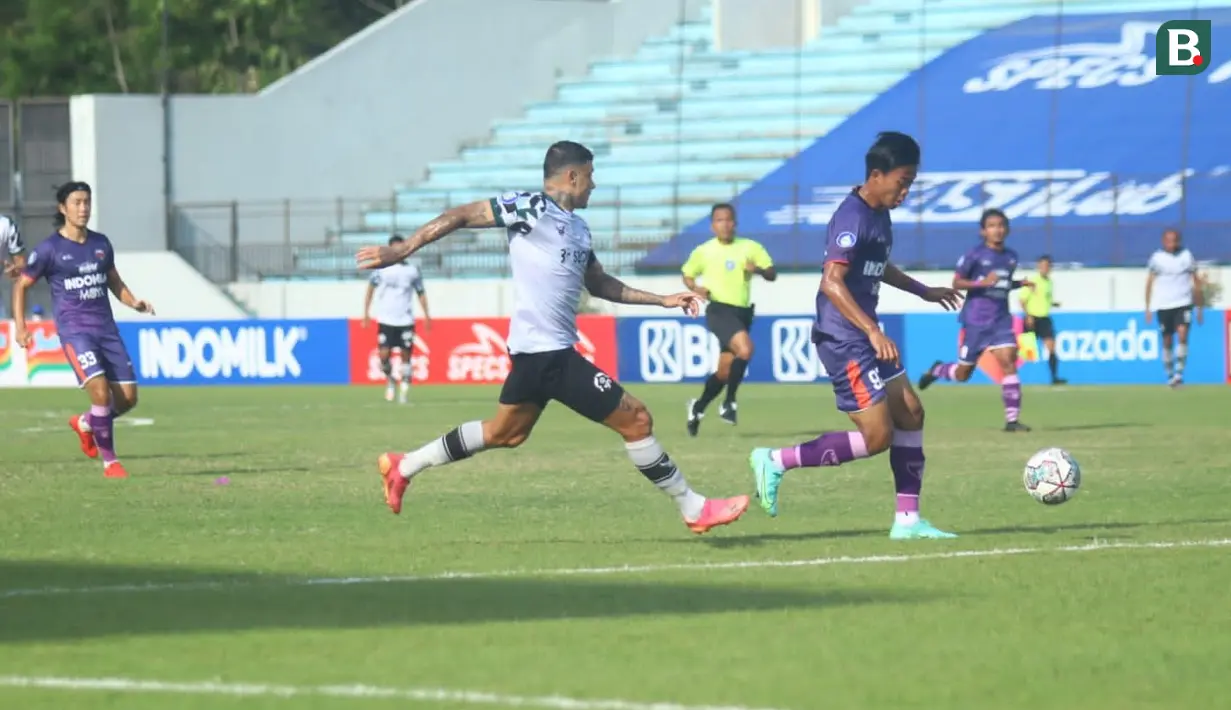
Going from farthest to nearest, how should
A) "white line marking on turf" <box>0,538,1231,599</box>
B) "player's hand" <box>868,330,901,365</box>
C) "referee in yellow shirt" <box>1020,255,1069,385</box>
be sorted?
"referee in yellow shirt" <box>1020,255,1069,385</box>, "player's hand" <box>868,330,901,365</box>, "white line marking on turf" <box>0,538,1231,599</box>

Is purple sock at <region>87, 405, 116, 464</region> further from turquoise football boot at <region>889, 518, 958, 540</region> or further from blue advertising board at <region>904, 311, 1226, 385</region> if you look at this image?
blue advertising board at <region>904, 311, 1226, 385</region>

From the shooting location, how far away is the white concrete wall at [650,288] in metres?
36.7

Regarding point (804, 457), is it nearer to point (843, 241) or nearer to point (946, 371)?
point (843, 241)

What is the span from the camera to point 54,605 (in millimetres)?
9125

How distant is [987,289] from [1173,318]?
11.5 metres

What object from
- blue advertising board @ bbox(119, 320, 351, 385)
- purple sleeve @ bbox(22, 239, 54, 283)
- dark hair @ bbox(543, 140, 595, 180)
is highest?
dark hair @ bbox(543, 140, 595, 180)

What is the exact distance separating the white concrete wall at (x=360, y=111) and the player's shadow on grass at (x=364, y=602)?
3580 cm

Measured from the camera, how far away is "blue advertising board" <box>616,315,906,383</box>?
3503 centimetres

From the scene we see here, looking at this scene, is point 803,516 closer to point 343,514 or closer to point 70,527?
point 343,514

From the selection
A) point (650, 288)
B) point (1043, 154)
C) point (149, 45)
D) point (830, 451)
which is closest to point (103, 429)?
point (830, 451)

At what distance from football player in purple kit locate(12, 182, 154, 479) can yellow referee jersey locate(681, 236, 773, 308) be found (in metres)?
6.63

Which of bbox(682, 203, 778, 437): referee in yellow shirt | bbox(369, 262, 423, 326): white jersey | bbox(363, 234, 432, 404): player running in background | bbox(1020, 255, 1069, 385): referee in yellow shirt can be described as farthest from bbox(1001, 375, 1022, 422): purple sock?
bbox(1020, 255, 1069, 385): referee in yellow shirt

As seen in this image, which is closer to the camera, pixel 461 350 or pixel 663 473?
pixel 663 473

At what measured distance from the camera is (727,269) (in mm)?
21625
